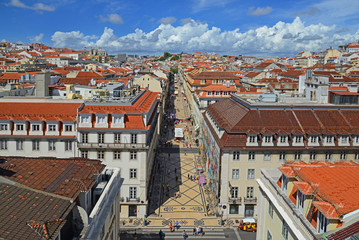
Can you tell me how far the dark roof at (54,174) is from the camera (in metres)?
20.0

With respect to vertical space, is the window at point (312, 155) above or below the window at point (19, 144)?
below

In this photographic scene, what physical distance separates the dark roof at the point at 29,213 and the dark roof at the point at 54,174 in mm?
1020

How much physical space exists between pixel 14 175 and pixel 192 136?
8033 cm

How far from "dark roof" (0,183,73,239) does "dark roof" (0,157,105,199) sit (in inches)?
40.1

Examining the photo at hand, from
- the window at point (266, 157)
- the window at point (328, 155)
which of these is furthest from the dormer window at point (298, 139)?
the window at point (328, 155)

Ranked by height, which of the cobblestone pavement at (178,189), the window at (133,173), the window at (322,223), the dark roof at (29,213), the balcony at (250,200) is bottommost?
the cobblestone pavement at (178,189)

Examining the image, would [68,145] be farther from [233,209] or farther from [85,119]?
[233,209]

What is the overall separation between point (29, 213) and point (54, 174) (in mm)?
5931

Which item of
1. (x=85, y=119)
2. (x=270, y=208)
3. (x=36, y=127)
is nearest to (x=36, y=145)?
(x=36, y=127)

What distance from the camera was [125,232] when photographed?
4534 centimetres

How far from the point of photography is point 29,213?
647 inches

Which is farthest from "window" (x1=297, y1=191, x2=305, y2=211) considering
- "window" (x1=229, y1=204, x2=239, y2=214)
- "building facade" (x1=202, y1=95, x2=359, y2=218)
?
"window" (x1=229, y1=204, x2=239, y2=214)

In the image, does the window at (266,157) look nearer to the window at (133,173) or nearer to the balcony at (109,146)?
the balcony at (109,146)

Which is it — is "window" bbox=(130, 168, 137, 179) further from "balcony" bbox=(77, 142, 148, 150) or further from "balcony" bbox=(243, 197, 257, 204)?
"balcony" bbox=(243, 197, 257, 204)
